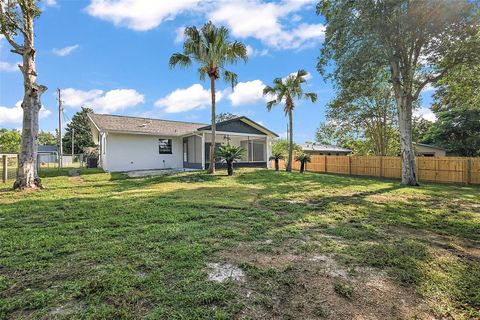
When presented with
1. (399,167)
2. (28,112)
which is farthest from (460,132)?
(28,112)

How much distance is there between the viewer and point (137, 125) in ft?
54.9

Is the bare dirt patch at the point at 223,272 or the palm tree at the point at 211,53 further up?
the palm tree at the point at 211,53

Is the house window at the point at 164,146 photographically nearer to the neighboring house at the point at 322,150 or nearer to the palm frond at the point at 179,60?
the palm frond at the point at 179,60

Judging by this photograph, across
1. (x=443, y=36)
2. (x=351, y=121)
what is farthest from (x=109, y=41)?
(x=351, y=121)

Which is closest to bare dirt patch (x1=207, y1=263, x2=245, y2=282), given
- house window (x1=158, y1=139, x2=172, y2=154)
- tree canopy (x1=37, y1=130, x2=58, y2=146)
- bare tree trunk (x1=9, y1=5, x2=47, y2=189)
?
bare tree trunk (x1=9, y1=5, x2=47, y2=189)

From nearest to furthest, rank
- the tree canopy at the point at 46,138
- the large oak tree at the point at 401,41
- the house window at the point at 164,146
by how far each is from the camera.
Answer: the large oak tree at the point at 401,41 < the house window at the point at 164,146 < the tree canopy at the point at 46,138

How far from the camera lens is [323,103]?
77.8 ft

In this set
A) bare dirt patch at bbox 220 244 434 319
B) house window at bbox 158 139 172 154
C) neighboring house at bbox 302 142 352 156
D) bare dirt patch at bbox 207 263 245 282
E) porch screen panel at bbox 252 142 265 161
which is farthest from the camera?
neighboring house at bbox 302 142 352 156

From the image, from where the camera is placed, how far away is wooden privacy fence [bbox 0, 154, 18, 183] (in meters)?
9.76

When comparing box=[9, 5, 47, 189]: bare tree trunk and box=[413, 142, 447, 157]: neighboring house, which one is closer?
box=[9, 5, 47, 189]: bare tree trunk

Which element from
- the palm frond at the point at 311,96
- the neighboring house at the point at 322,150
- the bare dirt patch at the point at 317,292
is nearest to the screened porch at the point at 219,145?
the palm frond at the point at 311,96

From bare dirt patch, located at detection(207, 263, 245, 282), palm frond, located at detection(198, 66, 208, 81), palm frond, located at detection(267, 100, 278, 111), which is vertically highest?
palm frond, located at detection(198, 66, 208, 81)

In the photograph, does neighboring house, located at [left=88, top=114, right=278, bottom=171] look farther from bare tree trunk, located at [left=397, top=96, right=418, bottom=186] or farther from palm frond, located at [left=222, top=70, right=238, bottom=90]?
bare tree trunk, located at [left=397, top=96, right=418, bottom=186]

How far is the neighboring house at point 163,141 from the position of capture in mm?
15133
